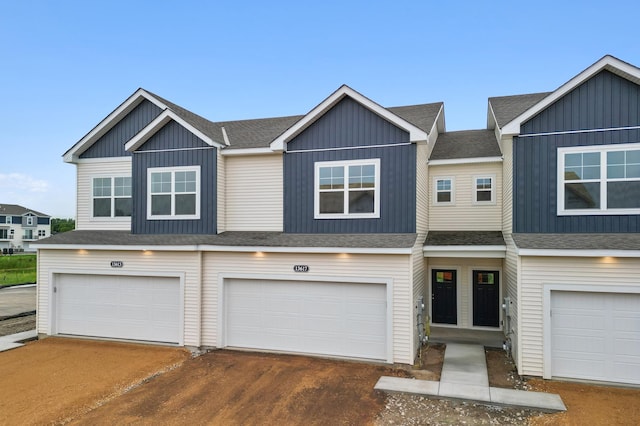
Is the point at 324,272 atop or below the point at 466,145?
below

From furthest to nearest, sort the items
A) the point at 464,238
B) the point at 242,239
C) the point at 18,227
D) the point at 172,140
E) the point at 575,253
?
the point at 18,227 → the point at 172,140 → the point at 464,238 → the point at 242,239 → the point at 575,253

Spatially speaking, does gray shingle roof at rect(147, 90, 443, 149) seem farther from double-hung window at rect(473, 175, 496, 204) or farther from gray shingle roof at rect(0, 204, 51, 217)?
gray shingle roof at rect(0, 204, 51, 217)

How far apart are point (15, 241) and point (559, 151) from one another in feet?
261

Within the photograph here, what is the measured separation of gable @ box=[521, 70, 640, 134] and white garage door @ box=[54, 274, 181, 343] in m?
11.4

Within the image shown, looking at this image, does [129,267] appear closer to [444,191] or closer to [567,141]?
[444,191]

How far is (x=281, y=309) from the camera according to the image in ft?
32.9

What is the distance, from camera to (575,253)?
7625 millimetres

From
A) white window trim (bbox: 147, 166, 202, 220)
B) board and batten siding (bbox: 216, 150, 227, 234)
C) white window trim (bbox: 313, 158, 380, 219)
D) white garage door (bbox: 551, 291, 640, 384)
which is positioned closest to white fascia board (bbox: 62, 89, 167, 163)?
white window trim (bbox: 147, 166, 202, 220)

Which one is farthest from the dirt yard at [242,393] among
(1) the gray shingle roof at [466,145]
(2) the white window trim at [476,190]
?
(1) the gray shingle roof at [466,145]

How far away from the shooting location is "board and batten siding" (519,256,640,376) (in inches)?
302

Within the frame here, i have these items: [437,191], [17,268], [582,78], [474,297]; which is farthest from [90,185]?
[17,268]

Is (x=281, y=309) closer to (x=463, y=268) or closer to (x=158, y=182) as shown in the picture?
(x=158, y=182)

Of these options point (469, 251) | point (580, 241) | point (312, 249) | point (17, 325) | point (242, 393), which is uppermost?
point (580, 241)

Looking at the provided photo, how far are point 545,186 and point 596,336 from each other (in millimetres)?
3573
